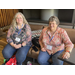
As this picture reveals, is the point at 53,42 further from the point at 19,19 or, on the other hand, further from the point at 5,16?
the point at 5,16

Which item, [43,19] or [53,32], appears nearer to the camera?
[53,32]

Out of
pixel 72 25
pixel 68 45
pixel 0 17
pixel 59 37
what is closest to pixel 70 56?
pixel 68 45

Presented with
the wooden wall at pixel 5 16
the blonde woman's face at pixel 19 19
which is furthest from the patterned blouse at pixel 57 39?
Result: the wooden wall at pixel 5 16

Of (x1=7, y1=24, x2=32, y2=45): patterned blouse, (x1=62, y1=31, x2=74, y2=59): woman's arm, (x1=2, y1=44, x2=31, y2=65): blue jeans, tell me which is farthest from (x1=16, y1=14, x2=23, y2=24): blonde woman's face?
(x1=62, y1=31, x2=74, y2=59): woman's arm

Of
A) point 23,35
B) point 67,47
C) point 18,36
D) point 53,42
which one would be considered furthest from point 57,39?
point 18,36

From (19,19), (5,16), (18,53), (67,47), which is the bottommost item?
(18,53)

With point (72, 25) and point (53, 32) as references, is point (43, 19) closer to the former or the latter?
point (72, 25)

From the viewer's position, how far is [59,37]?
150 centimetres

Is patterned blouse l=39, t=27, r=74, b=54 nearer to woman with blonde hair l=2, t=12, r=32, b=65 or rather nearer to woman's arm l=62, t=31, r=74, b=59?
woman's arm l=62, t=31, r=74, b=59

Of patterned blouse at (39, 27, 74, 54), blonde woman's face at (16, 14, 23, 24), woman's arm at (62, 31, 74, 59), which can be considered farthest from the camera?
blonde woman's face at (16, 14, 23, 24)

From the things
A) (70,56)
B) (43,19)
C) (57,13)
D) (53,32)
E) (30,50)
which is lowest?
(30,50)

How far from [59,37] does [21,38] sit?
0.90m

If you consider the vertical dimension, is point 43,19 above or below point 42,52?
above

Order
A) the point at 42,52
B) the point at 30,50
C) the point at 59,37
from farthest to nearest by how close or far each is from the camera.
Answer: the point at 30,50
the point at 42,52
the point at 59,37
